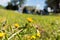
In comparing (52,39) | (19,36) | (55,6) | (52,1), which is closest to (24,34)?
(19,36)

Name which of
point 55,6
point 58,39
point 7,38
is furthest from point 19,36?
point 55,6

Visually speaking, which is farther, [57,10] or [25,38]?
[57,10]

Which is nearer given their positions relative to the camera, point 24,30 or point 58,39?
point 24,30

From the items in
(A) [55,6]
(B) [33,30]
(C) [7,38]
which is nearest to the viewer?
(C) [7,38]

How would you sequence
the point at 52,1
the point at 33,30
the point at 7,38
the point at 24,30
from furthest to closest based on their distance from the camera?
1. the point at 52,1
2. the point at 33,30
3. the point at 24,30
4. the point at 7,38

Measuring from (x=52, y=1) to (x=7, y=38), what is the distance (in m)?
49.8

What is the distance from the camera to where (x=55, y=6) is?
5478cm

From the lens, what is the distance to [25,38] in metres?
2.46

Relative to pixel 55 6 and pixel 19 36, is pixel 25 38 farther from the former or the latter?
pixel 55 6

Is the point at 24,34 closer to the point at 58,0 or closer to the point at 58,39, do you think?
the point at 58,39

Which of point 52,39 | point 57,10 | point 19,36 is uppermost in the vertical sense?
Result: point 19,36

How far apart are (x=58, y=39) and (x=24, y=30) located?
0.52m

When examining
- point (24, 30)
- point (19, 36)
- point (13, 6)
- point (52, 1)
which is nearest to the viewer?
point (19, 36)

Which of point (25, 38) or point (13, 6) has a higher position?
point (25, 38)
